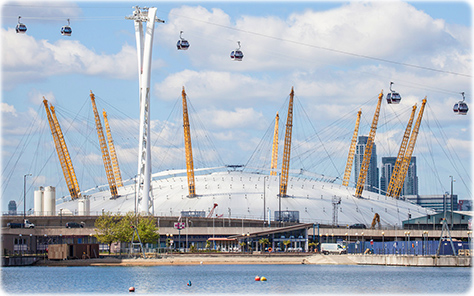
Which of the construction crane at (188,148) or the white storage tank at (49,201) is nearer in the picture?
the white storage tank at (49,201)

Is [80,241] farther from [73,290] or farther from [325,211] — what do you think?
[73,290]

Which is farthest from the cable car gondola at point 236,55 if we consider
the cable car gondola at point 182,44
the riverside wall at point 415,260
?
the riverside wall at point 415,260

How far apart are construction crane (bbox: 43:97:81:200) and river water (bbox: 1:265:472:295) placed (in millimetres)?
77670

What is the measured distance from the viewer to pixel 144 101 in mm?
150000

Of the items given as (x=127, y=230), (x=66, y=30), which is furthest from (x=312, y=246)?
(x=66, y=30)

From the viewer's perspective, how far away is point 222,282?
89750 millimetres

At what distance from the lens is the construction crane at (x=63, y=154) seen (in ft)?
619

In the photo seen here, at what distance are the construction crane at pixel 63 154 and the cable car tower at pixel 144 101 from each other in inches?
1763

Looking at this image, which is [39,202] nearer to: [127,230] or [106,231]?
[106,231]

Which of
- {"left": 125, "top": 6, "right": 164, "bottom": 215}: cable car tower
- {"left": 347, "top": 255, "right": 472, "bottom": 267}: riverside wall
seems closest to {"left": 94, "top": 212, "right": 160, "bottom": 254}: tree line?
{"left": 125, "top": 6, "right": 164, "bottom": 215}: cable car tower

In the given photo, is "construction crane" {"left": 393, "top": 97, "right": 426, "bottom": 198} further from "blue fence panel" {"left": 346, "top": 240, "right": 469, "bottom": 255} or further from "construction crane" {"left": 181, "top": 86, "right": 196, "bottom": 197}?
"blue fence panel" {"left": 346, "top": 240, "right": 469, "bottom": 255}

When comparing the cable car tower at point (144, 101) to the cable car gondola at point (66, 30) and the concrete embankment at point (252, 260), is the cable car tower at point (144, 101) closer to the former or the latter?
the concrete embankment at point (252, 260)

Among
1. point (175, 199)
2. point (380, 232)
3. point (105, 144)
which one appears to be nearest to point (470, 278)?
Answer: point (380, 232)

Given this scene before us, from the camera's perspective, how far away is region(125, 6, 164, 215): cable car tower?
482ft
